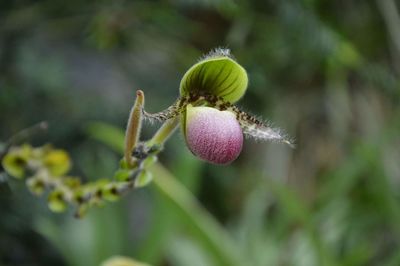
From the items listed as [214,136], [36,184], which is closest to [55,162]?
[36,184]

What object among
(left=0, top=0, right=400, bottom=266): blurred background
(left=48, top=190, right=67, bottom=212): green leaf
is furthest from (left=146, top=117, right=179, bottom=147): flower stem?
(left=0, top=0, right=400, bottom=266): blurred background

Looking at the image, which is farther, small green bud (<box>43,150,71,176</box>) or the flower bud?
small green bud (<box>43,150,71,176</box>)

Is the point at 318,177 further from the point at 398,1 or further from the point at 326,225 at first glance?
the point at 398,1

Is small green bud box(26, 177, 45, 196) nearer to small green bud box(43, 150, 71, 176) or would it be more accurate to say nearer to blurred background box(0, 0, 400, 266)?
small green bud box(43, 150, 71, 176)

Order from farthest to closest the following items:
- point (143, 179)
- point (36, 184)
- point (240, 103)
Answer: point (240, 103) < point (36, 184) < point (143, 179)

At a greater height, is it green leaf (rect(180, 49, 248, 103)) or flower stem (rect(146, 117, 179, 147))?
green leaf (rect(180, 49, 248, 103))

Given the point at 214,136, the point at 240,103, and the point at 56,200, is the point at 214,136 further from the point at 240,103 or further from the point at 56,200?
the point at 240,103

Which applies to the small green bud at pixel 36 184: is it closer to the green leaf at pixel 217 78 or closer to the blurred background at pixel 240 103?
the green leaf at pixel 217 78
